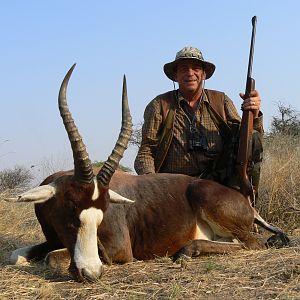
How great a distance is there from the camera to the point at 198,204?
5.59 metres

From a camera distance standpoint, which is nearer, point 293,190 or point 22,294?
point 22,294

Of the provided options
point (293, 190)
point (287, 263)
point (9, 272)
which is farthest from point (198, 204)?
point (293, 190)

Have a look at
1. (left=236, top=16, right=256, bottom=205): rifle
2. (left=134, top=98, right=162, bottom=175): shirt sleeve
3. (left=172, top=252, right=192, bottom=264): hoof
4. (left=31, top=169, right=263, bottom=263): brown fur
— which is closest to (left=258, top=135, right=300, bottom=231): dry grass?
(left=236, top=16, right=256, bottom=205): rifle

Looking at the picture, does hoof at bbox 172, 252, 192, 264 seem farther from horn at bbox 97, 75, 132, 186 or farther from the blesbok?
horn at bbox 97, 75, 132, 186

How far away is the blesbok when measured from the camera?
4.38 meters

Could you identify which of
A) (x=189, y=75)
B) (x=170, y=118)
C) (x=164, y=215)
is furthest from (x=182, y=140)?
(x=164, y=215)

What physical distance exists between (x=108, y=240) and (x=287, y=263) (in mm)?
1645

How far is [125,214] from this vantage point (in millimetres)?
5391

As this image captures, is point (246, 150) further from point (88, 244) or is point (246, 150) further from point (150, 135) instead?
point (88, 244)

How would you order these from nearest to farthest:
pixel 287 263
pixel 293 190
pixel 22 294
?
pixel 22 294 < pixel 287 263 < pixel 293 190

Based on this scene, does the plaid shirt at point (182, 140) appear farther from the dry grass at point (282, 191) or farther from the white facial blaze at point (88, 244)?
the white facial blaze at point (88, 244)

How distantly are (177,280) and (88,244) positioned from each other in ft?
2.47

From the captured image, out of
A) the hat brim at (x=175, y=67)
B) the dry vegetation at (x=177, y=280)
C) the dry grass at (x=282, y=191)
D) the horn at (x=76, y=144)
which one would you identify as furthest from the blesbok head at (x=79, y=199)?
the dry grass at (x=282, y=191)

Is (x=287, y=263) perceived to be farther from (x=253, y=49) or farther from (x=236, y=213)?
Answer: (x=253, y=49)
